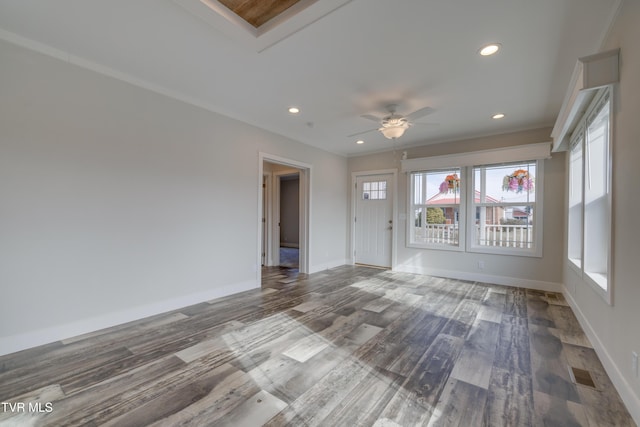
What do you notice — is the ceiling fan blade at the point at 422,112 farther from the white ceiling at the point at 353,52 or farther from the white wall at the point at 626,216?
Result: the white wall at the point at 626,216

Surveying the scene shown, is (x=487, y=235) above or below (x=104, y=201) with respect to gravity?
below

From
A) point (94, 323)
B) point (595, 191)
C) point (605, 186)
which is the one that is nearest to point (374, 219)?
point (595, 191)

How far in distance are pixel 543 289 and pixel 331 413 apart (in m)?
4.39

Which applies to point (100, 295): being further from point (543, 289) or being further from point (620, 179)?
point (543, 289)

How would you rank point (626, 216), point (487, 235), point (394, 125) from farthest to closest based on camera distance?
point (487, 235), point (394, 125), point (626, 216)

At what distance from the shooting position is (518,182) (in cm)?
455

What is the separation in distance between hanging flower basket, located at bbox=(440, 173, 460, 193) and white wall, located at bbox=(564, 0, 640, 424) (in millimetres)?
3071

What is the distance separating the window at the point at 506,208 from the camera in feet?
14.6

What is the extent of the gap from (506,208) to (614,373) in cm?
324

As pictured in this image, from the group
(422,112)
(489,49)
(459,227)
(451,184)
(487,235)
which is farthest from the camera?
(451,184)

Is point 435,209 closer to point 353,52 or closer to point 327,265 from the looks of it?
point 327,265

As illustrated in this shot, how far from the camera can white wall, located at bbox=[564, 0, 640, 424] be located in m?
1.62

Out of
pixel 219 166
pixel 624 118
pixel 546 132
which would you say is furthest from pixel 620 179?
pixel 219 166

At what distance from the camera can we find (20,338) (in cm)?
231
